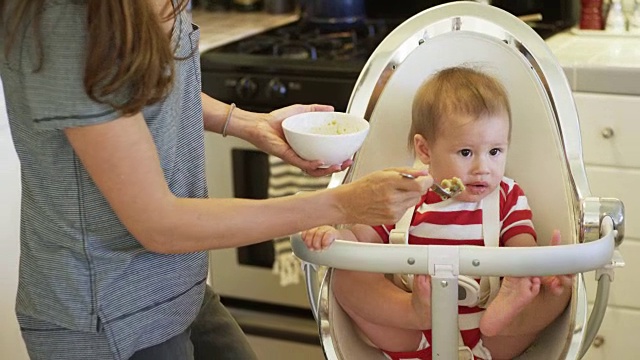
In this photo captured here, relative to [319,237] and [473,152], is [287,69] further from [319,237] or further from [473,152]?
[319,237]

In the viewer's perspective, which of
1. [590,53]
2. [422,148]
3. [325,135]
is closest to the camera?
[325,135]

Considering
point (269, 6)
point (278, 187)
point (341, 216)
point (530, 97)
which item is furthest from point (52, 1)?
point (269, 6)

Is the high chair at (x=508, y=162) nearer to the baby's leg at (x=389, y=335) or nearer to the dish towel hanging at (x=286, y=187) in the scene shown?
the baby's leg at (x=389, y=335)

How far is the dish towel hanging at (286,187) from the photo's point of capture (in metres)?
2.42

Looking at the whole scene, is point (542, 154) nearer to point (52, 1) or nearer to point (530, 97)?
point (530, 97)

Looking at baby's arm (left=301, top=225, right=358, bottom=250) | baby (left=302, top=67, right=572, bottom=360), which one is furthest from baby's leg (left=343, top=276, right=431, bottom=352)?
baby's arm (left=301, top=225, right=358, bottom=250)

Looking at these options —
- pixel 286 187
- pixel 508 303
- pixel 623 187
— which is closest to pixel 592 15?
pixel 623 187

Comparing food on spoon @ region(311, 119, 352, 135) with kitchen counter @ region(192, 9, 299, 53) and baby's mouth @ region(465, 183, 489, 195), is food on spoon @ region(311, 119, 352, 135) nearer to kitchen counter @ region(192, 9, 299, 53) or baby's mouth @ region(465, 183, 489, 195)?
baby's mouth @ region(465, 183, 489, 195)

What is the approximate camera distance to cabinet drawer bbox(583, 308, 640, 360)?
90.3 inches

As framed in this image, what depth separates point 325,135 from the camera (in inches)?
55.5

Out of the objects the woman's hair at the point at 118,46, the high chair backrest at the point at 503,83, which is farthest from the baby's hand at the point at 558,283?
the woman's hair at the point at 118,46

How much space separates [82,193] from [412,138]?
0.63 metres

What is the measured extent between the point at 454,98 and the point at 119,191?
2.09 feet

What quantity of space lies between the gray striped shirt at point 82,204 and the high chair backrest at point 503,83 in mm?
321
